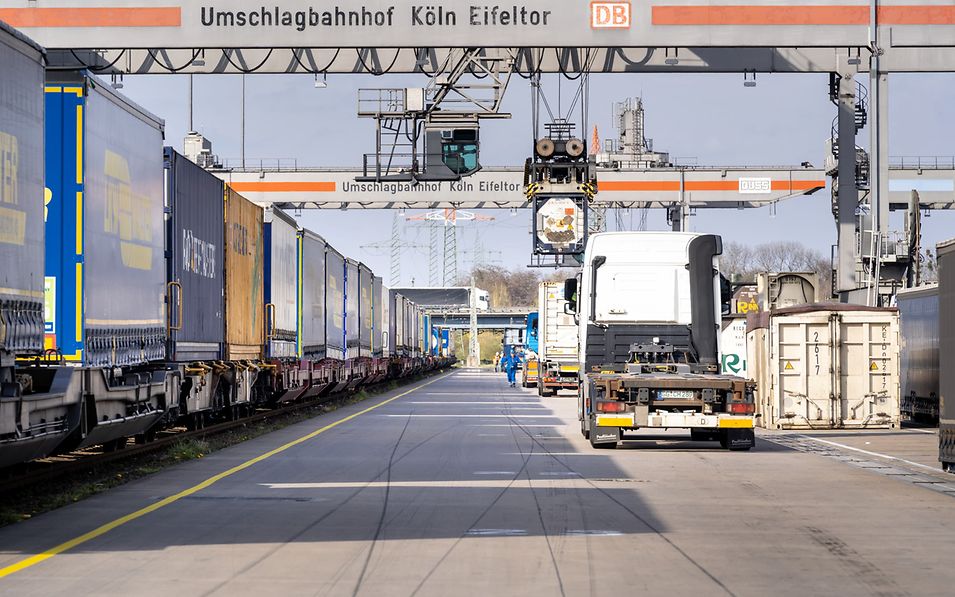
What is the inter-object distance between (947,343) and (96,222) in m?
9.78

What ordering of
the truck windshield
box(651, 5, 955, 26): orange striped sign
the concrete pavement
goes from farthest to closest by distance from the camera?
box(651, 5, 955, 26): orange striped sign, the truck windshield, the concrete pavement

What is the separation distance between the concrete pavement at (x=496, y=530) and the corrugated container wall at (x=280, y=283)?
26.0 ft

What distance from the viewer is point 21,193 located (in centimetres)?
1159

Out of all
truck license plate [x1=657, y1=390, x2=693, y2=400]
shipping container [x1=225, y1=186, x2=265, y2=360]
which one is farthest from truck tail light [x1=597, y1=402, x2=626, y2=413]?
shipping container [x1=225, y1=186, x2=265, y2=360]

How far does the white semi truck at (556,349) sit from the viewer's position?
1847 inches

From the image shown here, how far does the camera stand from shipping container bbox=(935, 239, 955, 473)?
51.7 feet

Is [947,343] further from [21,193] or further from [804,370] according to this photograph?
[21,193]

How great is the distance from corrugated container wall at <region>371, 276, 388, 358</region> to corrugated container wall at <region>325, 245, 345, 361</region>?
8274 mm

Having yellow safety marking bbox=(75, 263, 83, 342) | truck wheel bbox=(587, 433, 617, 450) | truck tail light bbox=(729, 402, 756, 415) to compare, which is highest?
yellow safety marking bbox=(75, 263, 83, 342)

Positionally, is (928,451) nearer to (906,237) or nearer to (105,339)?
(105,339)

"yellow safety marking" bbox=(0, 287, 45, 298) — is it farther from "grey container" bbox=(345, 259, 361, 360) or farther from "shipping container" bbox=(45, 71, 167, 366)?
"grey container" bbox=(345, 259, 361, 360)

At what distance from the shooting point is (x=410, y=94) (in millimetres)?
31391

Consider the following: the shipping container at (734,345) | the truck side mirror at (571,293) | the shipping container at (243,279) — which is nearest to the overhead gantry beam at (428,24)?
the shipping container at (243,279)

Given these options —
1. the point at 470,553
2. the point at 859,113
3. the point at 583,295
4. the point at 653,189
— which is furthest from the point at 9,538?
the point at 653,189
